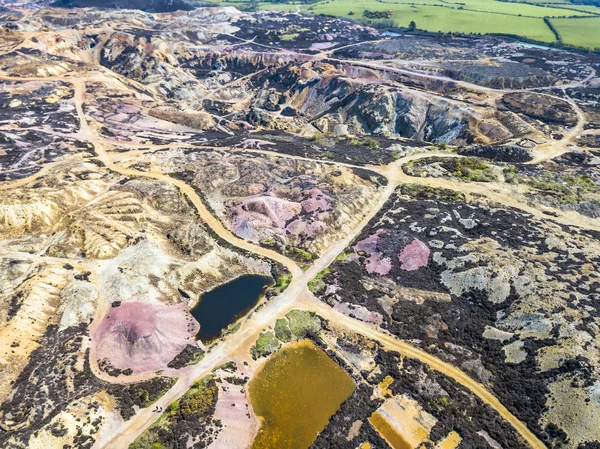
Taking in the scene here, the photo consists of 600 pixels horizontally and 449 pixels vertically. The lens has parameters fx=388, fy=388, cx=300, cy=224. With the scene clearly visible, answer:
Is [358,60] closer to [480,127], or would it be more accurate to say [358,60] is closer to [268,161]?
[480,127]

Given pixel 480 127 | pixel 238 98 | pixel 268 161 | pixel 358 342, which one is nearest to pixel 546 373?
pixel 358 342

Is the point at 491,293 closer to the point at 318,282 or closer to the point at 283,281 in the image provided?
the point at 318,282

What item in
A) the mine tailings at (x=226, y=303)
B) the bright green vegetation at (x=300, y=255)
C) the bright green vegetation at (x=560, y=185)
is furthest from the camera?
the bright green vegetation at (x=560, y=185)

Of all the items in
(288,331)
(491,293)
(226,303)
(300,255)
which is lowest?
(226,303)

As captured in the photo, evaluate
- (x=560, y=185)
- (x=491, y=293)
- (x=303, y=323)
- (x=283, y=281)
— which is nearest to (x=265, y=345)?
(x=303, y=323)

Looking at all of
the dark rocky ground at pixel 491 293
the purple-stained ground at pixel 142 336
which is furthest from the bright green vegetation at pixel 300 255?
the purple-stained ground at pixel 142 336

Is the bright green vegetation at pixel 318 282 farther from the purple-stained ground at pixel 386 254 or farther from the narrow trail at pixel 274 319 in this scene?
the purple-stained ground at pixel 386 254
